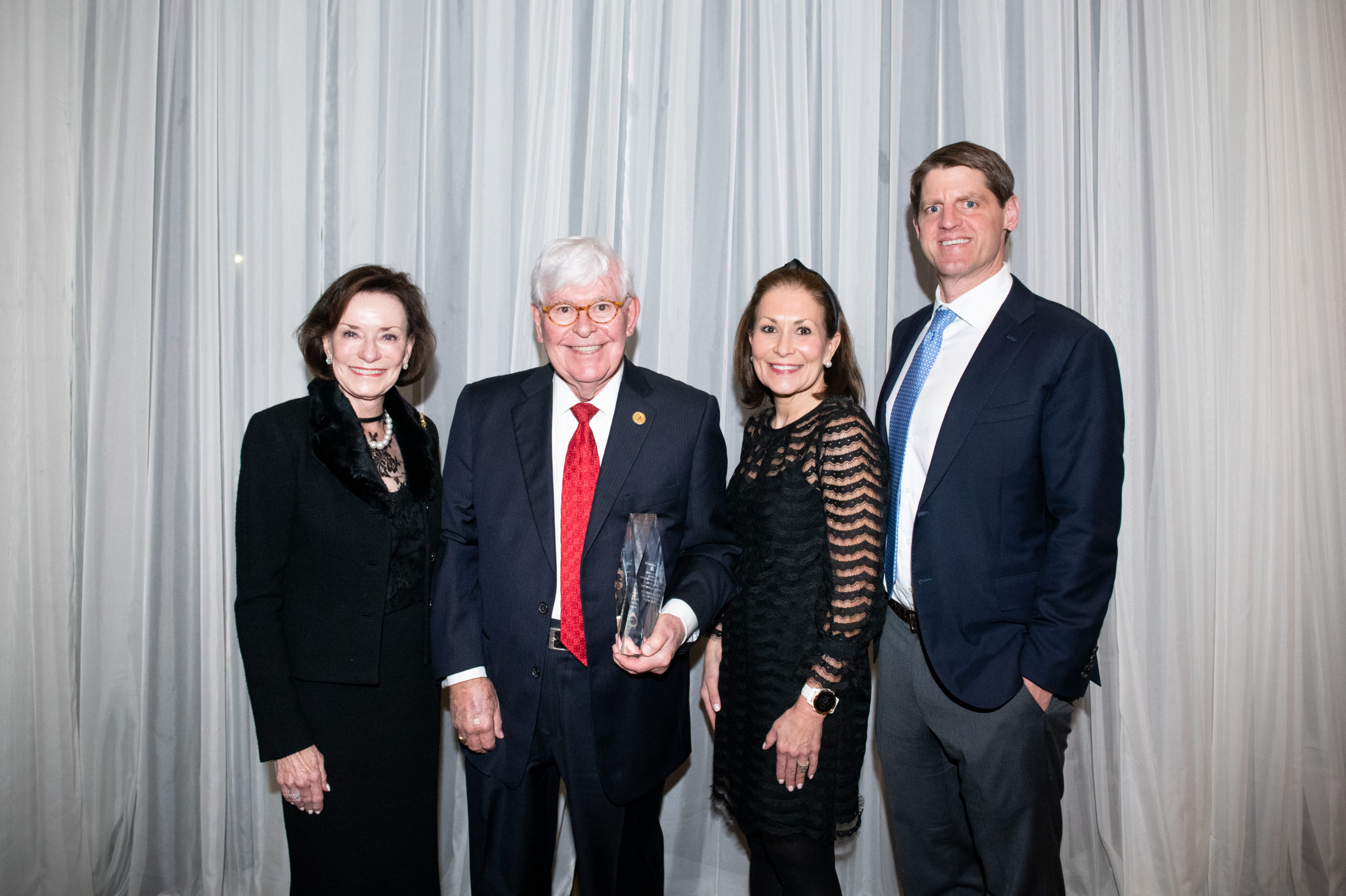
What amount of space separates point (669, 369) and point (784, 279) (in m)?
0.80

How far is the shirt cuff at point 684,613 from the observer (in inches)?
68.5

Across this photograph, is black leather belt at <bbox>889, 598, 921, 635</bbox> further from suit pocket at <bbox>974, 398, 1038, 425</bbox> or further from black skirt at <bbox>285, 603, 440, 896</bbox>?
black skirt at <bbox>285, 603, 440, 896</bbox>

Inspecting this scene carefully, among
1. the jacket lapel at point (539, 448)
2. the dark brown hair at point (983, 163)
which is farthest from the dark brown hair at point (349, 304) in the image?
the dark brown hair at point (983, 163)

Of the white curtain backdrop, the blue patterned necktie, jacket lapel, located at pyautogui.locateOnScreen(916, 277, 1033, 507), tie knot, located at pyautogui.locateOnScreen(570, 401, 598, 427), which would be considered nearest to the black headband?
the blue patterned necktie

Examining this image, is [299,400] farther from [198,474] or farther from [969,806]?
[969,806]

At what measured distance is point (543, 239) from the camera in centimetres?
265

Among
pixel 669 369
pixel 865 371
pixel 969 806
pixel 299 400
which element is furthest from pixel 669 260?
pixel 969 806

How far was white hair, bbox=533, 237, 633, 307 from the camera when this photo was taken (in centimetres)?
183

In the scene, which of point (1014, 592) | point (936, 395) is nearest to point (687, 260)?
point (936, 395)

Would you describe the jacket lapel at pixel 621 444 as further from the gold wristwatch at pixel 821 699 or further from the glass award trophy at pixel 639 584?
the gold wristwatch at pixel 821 699

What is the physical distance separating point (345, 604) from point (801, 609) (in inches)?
40.5

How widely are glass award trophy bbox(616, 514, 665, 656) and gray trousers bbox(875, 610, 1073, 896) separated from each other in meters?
0.69

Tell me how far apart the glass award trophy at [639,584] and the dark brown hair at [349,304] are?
778 mm

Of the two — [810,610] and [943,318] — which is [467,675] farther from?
[943,318]
